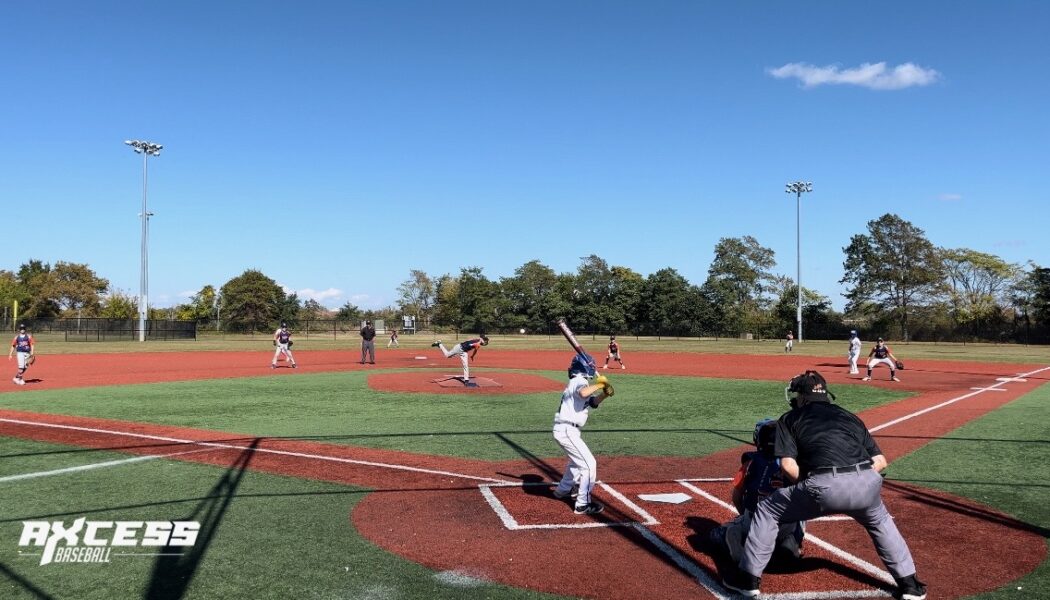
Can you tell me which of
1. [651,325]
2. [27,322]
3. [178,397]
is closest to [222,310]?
[27,322]

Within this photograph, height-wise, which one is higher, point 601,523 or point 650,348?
A: point 650,348

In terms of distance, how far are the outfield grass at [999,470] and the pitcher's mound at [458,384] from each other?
1111 cm

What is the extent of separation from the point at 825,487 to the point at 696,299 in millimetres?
89694

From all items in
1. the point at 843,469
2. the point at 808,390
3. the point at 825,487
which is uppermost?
the point at 808,390

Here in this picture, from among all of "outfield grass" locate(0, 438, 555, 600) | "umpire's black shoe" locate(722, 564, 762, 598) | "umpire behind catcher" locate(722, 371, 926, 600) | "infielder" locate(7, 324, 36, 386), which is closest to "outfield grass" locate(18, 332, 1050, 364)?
"infielder" locate(7, 324, 36, 386)

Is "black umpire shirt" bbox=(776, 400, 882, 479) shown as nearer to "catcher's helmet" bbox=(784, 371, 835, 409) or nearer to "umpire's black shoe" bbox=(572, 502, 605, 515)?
"catcher's helmet" bbox=(784, 371, 835, 409)

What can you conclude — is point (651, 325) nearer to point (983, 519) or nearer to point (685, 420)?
point (685, 420)

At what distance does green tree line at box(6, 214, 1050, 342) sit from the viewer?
78500mm

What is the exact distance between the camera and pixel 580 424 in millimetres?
7699

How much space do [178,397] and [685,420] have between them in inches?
527

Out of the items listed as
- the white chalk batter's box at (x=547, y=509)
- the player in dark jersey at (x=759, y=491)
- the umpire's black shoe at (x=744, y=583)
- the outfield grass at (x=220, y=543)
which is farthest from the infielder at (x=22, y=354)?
the umpire's black shoe at (x=744, y=583)

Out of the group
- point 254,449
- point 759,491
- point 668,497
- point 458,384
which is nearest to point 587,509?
point 668,497

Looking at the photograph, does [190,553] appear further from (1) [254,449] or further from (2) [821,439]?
(2) [821,439]

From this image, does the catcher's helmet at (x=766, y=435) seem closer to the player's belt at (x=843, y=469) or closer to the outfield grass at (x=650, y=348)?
the player's belt at (x=843, y=469)
